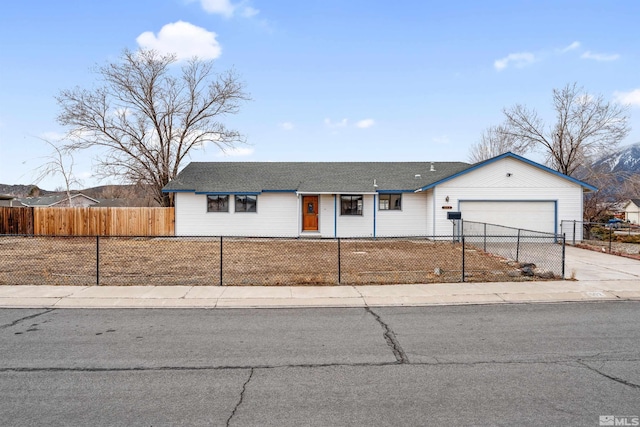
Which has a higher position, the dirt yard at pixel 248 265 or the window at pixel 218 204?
the window at pixel 218 204

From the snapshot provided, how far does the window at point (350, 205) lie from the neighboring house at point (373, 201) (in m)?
0.06

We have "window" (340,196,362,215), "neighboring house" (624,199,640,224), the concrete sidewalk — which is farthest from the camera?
"neighboring house" (624,199,640,224)

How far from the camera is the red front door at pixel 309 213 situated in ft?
78.5

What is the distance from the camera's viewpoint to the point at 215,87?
102 ft

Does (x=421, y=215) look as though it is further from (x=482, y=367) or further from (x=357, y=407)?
(x=357, y=407)

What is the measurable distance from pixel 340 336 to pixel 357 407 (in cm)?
242

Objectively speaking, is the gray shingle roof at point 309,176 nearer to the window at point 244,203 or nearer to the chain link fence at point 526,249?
the window at point 244,203

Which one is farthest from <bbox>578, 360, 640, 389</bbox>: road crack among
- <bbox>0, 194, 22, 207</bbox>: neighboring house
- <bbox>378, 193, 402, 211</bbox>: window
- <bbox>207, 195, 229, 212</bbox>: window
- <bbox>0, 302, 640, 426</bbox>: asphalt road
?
<bbox>0, 194, 22, 207</bbox>: neighboring house

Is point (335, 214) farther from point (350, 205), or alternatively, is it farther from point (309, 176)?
point (309, 176)

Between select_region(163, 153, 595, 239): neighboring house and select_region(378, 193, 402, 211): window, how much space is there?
0.06m

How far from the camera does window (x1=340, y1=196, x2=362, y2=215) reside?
77.0 feet

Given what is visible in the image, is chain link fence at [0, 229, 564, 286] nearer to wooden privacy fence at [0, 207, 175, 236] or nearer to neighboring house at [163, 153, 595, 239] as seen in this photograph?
neighboring house at [163, 153, 595, 239]

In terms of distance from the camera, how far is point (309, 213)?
24.0 metres

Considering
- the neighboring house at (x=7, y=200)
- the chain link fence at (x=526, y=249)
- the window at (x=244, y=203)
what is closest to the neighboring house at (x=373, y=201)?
the window at (x=244, y=203)
